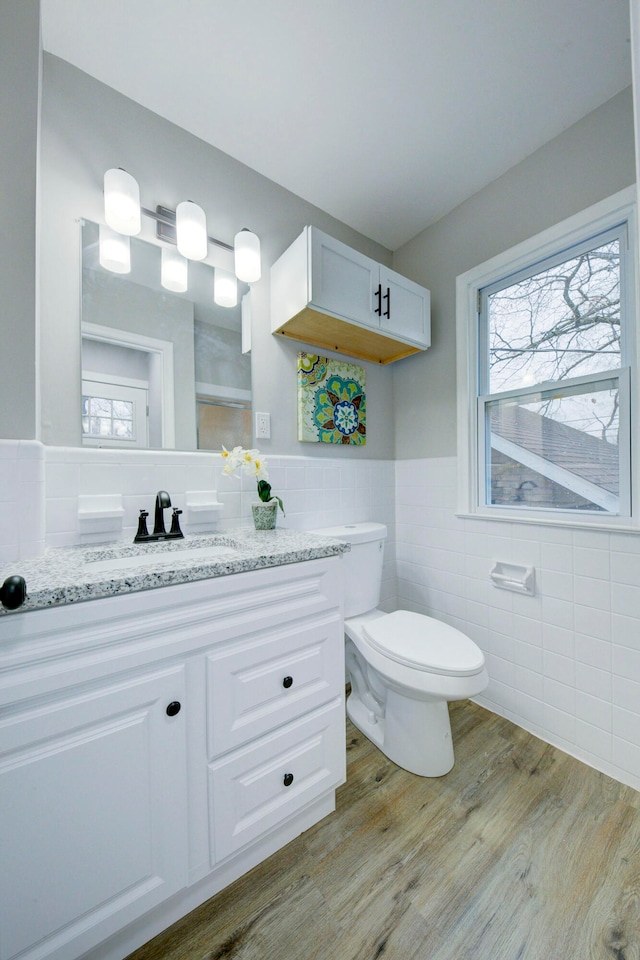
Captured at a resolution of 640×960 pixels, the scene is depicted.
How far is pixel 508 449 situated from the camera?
1732mm

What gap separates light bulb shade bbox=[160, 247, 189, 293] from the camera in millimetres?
1399

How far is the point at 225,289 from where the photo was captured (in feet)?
5.09

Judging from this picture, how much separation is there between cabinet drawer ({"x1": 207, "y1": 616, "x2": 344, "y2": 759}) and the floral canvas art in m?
0.99

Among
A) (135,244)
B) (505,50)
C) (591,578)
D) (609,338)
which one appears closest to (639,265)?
(609,338)

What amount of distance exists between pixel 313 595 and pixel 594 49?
205cm

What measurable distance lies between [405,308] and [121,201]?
1282 mm

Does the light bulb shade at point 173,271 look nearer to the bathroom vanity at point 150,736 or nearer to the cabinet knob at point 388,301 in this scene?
the cabinet knob at point 388,301

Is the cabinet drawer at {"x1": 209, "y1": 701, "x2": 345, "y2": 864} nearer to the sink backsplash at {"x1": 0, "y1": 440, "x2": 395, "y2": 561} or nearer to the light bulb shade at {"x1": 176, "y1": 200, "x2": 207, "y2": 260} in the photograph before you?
the sink backsplash at {"x1": 0, "y1": 440, "x2": 395, "y2": 561}

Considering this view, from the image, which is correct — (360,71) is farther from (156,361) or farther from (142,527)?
(142,527)

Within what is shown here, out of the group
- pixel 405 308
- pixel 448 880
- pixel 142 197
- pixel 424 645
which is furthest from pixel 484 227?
pixel 448 880

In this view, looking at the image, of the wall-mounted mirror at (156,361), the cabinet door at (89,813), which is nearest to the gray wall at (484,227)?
the wall-mounted mirror at (156,361)

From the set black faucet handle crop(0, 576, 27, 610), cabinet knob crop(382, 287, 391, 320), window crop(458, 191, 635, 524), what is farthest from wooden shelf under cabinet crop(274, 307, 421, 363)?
black faucet handle crop(0, 576, 27, 610)

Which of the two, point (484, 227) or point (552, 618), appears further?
point (484, 227)

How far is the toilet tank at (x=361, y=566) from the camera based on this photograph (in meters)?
1.60
